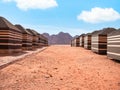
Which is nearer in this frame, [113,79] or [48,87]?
[48,87]

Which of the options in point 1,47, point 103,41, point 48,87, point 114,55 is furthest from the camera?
point 103,41

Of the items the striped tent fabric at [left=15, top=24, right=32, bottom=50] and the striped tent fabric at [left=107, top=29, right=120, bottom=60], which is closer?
the striped tent fabric at [left=107, top=29, right=120, bottom=60]

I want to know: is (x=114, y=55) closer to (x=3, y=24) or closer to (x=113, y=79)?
(x=113, y=79)

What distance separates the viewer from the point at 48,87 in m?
9.38

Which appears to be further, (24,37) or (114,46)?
(24,37)

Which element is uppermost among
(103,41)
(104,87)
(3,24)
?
(3,24)

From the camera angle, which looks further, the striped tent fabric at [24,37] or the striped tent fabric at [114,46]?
the striped tent fabric at [24,37]

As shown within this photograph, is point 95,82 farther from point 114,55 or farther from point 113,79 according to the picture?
point 114,55

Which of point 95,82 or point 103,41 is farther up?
point 103,41

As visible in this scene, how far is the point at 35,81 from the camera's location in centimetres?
1032

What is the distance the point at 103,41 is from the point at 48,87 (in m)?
21.0

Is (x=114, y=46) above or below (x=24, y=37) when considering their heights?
below

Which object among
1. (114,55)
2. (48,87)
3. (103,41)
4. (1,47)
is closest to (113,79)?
(48,87)

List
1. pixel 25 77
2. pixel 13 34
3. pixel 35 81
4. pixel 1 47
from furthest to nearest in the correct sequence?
pixel 13 34 < pixel 1 47 < pixel 25 77 < pixel 35 81
